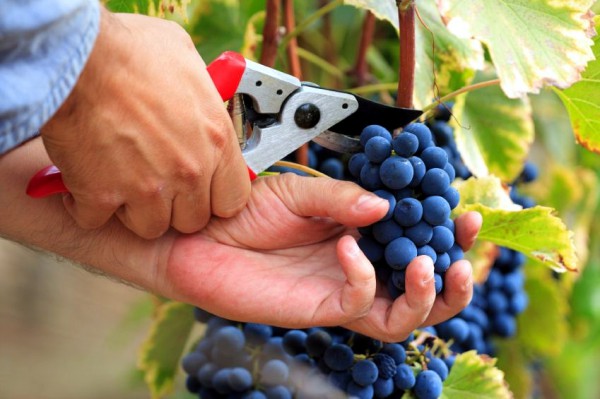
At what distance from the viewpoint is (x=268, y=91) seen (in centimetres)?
67

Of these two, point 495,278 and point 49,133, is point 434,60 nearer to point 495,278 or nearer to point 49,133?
point 495,278

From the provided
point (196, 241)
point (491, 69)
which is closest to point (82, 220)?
point (196, 241)

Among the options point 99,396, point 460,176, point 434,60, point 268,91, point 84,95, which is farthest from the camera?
point 99,396

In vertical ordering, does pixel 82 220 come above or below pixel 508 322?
above

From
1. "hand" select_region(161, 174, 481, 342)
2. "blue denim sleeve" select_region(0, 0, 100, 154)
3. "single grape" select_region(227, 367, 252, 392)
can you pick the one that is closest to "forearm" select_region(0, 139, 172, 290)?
"hand" select_region(161, 174, 481, 342)

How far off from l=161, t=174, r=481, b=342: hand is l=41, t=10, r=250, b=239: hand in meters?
0.06

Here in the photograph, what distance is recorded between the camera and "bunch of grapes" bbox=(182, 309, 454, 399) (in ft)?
2.35

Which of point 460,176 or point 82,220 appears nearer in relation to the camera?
point 82,220

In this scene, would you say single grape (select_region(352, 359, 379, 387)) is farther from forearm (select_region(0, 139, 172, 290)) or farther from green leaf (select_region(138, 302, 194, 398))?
green leaf (select_region(138, 302, 194, 398))

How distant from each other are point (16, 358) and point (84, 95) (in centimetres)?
281

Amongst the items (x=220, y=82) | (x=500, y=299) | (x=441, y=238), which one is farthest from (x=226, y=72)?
(x=500, y=299)

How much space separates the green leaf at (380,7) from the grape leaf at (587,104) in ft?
0.62

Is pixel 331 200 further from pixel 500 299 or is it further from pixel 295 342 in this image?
pixel 500 299

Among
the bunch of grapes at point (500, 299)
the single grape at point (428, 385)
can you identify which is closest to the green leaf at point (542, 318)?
the bunch of grapes at point (500, 299)
